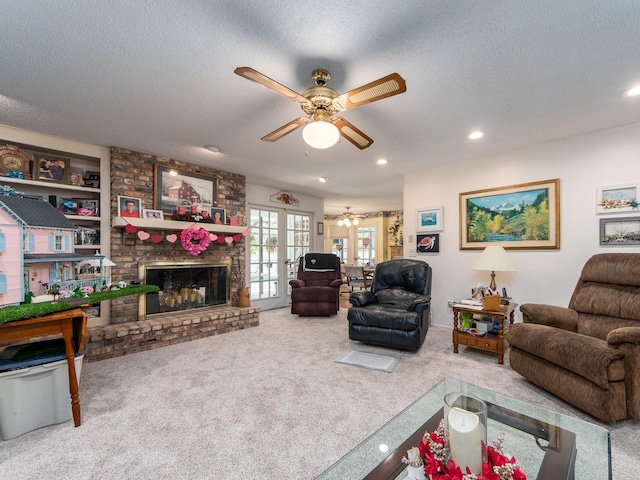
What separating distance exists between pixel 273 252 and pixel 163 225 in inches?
92.4

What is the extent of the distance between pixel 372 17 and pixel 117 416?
2920 mm

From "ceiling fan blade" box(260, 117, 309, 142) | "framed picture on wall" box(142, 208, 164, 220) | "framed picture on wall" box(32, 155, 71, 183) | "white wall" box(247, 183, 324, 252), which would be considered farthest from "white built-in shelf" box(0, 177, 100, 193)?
"ceiling fan blade" box(260, 117, 309, 142)

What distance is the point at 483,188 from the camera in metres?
3.77

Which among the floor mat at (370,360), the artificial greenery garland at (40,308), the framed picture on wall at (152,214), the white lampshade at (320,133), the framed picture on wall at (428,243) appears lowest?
the floor mat at (370,360)

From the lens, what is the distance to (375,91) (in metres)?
1.68

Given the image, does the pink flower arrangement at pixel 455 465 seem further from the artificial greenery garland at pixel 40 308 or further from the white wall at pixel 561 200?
the white wall at pixel 561 200

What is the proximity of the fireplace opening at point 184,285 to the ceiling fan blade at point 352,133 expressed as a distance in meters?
2.95

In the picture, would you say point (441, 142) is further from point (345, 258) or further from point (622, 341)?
point (345, 258)

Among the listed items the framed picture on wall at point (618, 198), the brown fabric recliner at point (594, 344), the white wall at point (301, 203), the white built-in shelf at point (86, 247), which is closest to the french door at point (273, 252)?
the white wall at point (301, 203)

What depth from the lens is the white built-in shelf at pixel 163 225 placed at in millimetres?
3347

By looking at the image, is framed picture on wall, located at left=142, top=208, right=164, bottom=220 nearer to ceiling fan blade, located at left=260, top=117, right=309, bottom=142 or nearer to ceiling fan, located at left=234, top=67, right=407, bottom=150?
ceiling fan blade, located at left=260, top=117, right=309, bottom=142

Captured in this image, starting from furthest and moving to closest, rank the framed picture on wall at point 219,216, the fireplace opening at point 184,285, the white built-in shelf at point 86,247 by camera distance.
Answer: the framed picture on wall at point 219,216
the fireplace opening at point 184,285
the white built-in shelf at point 86,247

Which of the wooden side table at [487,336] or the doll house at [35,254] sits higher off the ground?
the doll house at [35,254]

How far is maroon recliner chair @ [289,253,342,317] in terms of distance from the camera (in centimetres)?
479
